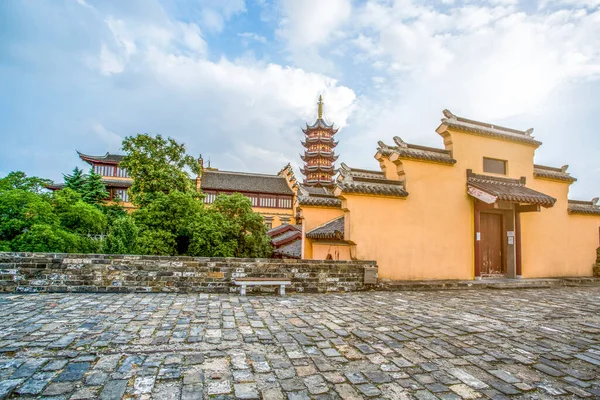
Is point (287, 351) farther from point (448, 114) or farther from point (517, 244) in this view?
point (517, 244)

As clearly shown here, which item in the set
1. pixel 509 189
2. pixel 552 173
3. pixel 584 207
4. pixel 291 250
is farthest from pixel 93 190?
A: pixel 584 207

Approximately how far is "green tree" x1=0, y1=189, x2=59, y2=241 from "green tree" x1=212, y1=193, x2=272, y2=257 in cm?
739

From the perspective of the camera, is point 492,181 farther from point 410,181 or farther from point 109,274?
point 109,274

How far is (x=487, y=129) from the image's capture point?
9625 mm

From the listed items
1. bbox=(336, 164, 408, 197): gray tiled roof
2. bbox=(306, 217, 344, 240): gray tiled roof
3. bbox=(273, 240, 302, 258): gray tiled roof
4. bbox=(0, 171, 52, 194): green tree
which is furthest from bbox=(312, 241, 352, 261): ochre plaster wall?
bbox=(0, 171, 52, 194): green tree

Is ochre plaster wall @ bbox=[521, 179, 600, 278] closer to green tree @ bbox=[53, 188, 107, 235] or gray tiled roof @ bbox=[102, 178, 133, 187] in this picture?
green tree @ bbox=[53, 188, 107, 235]

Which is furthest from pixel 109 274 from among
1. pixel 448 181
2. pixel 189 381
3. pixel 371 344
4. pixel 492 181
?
pixel 492 181

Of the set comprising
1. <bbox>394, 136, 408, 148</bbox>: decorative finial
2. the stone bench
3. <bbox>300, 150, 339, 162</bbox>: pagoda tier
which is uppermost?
<bbox>300, 150, 339, 162</bbox>: pagoda tier

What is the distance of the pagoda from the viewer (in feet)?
117

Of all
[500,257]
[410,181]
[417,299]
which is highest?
[410,181]

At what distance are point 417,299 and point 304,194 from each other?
21.0 feet

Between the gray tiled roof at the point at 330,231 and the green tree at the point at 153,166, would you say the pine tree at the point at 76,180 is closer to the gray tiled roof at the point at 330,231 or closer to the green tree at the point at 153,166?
the green tree at the point at 153,166

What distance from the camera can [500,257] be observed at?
989 cm

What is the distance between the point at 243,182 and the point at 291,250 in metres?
19.3
